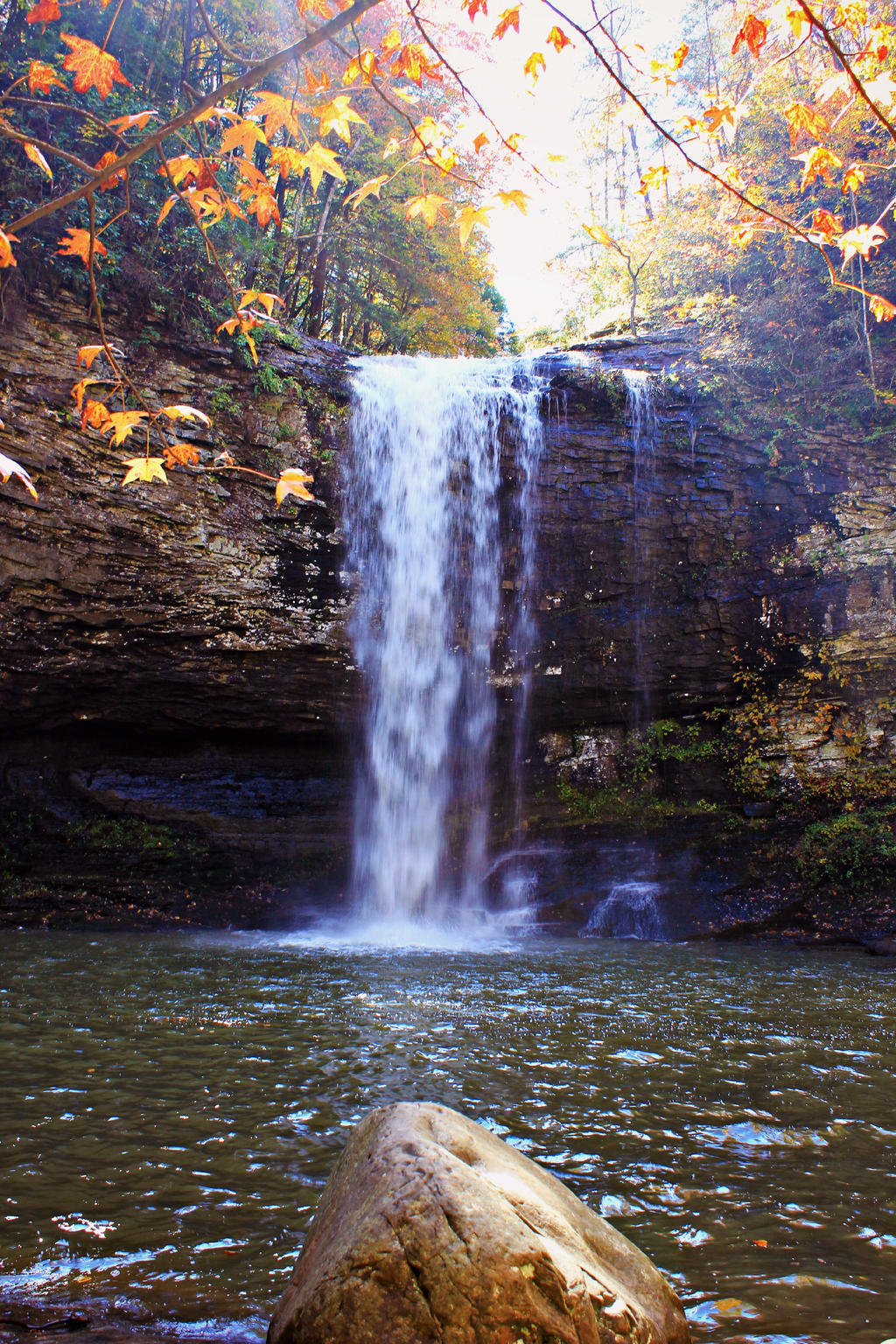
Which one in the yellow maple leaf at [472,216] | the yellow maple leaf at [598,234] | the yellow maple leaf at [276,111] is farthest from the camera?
the yellow maple leaf at [598,234]

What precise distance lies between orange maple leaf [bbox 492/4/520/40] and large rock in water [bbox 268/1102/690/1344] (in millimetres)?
3190

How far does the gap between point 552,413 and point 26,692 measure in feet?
26.8

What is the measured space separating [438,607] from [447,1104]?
26.8 ft

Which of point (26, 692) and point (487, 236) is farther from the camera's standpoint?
point (487, 236)

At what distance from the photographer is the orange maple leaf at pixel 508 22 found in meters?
2.28

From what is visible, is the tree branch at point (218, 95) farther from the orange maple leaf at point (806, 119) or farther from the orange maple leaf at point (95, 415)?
the orange maple leaf at point (806, 119)

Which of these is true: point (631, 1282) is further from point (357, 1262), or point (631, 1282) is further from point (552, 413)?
point (552, 413)

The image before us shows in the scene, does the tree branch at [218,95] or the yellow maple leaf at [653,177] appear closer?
the tree branch at [218,95]

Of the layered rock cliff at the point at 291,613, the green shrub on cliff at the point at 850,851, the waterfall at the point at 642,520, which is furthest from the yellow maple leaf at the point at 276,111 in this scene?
the green shrub on cliff at the point at 850,851

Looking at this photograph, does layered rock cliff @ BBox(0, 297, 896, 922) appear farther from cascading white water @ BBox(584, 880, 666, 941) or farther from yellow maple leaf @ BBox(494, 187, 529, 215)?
yellow maple leaf @ BBox(494, 187, 529, 215)

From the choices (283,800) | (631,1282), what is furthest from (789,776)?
(631,1282)

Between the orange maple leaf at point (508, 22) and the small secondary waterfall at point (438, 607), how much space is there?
8.76 m

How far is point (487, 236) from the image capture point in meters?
20.1

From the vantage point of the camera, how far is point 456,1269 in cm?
181
